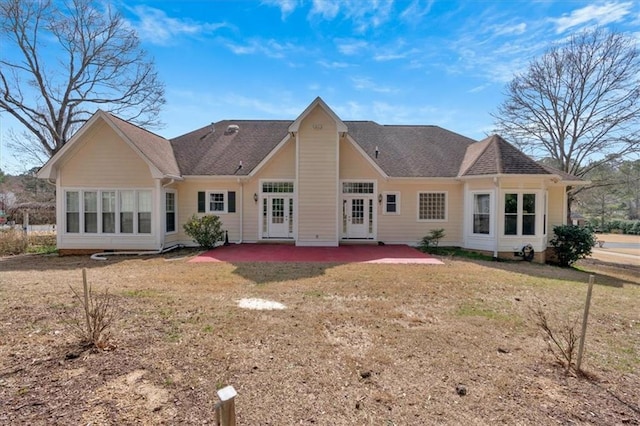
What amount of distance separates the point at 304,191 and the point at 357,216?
9.87 feet

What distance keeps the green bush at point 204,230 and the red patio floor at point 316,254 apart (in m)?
0.56

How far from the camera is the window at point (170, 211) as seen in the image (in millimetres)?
14001

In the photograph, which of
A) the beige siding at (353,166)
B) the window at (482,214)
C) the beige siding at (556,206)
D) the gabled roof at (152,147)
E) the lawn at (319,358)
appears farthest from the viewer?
the beige siding at (353,166)

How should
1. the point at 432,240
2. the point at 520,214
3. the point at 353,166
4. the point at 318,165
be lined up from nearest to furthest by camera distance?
the point at 520,214 → the point at 318,165 → the point at 432,240 → the point at 353,166

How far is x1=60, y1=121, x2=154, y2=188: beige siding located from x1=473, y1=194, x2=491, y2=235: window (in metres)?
14.4

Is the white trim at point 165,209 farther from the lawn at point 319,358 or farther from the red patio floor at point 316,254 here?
the lawn at point 319,358

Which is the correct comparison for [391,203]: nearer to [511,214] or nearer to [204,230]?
[511,214]

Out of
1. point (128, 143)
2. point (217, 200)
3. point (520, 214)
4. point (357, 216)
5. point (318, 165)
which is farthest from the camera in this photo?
point (217, 200)

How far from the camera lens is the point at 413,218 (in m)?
15.2

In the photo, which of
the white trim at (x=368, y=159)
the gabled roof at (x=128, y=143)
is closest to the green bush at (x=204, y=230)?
the gabled roof at (x=128, y=143)

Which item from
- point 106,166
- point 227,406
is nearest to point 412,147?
point 106,166

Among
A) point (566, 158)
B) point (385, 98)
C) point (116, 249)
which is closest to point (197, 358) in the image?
point (116, 249)

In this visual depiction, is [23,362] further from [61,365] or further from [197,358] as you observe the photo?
[197,358]

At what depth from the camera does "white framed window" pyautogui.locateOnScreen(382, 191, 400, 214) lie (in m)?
15.1
